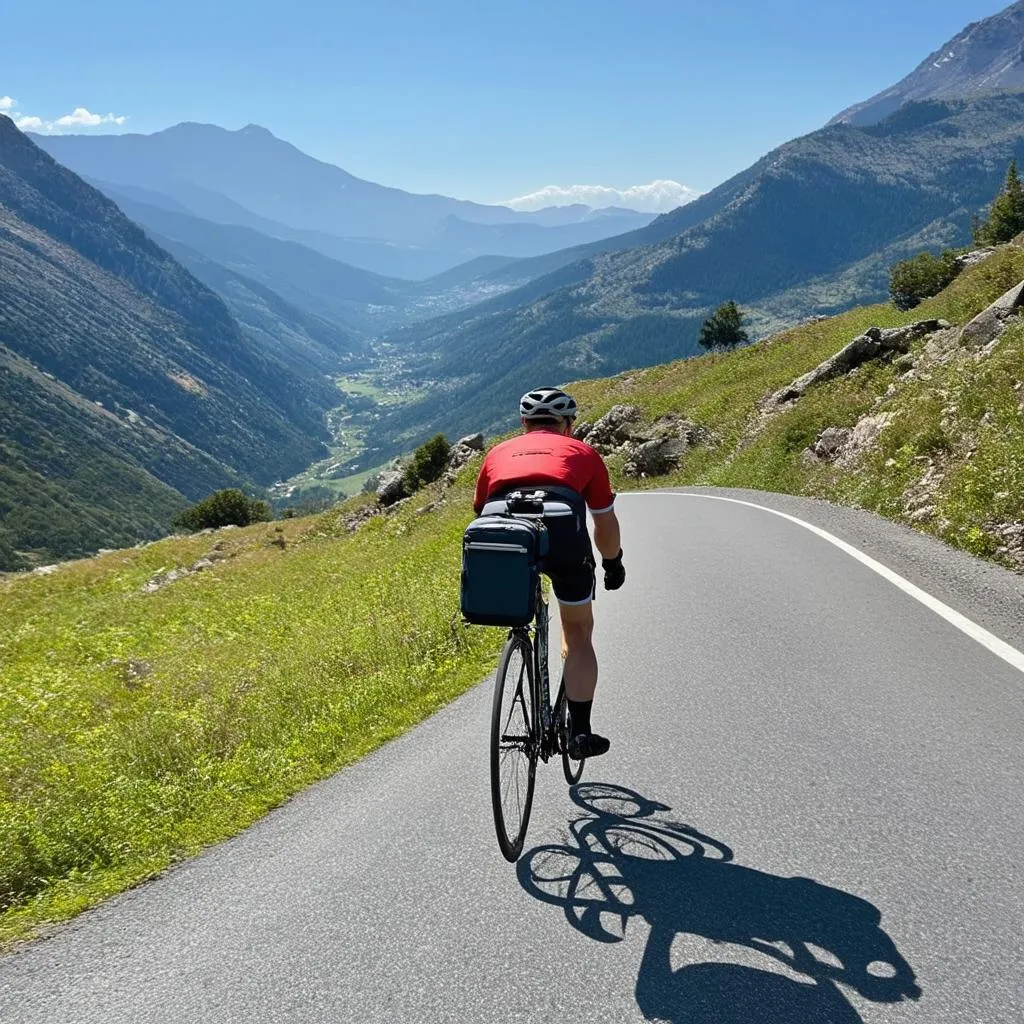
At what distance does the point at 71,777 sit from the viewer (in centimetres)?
662

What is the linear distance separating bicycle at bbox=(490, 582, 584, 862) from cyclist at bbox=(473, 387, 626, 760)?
0.50 ft

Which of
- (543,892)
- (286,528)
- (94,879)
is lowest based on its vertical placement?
(286,528)

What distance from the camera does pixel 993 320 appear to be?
2091 cm

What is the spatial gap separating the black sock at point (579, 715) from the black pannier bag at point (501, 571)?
3.58 ft

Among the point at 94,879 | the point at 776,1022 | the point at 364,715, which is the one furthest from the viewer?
the point at 364,715

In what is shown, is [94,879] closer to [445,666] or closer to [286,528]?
[445,666]

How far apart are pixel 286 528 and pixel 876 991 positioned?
51594 mm

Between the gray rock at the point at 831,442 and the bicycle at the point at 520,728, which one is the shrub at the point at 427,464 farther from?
the bicycle at the point at 520,728

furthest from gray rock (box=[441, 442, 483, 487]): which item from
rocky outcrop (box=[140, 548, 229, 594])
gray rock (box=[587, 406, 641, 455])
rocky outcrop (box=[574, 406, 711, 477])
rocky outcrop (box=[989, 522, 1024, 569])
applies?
rocky outcrop (box=[989, 522, 1024, 569])

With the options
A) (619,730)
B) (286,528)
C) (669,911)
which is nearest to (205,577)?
(286,528)

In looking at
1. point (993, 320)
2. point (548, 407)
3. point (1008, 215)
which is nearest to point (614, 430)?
point (993, 320)

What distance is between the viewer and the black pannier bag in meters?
4.25

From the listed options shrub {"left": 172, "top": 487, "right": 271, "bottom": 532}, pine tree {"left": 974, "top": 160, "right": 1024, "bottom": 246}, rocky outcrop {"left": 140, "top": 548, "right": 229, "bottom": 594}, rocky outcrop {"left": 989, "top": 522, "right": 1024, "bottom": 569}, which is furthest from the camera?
shrub {"left": 172, "top": 487, "right": 271, "bottom": 532}

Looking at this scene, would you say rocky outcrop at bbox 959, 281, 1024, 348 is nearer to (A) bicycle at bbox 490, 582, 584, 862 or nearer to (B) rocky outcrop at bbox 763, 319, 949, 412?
(B) rocky outcrop at bbox 763, 319, 949, 412
